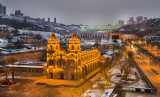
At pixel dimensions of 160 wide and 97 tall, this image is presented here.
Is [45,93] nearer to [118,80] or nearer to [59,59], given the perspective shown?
[59,59]

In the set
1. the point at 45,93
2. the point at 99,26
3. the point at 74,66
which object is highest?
the point at 99,26

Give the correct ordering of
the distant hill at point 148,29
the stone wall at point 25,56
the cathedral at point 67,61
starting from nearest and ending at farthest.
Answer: the cathedral at point 67,61, the stone wall at point 25,56, the distant hill at point 148,29

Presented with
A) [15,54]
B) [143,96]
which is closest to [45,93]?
[143,96]

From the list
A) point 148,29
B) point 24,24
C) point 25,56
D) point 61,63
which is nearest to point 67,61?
point 61,63

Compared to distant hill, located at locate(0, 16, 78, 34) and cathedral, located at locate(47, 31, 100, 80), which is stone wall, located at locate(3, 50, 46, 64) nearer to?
cathedral, located at locate(47, 31, 100, 80)

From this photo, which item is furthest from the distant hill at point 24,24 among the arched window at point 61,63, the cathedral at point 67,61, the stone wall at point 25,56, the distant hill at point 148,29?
the arched window at point 61,63

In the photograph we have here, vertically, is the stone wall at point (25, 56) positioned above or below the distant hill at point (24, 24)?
below

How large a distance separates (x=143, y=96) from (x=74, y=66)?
35.9ft

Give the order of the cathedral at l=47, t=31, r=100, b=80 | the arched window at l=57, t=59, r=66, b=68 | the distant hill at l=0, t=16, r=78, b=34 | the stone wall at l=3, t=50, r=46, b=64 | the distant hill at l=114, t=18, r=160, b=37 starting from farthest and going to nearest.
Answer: the distant hill at l=0, t=16, r=78, b=34, the distant hill at l=114, t=18, r=160, b=37, the stone wall at l=3, t=50, r=46, b=64, the arched window at l=57, t=59, r=66, b=68, the cathedral at l=47, t=31, r=100, b=80

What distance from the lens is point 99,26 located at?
150 metres

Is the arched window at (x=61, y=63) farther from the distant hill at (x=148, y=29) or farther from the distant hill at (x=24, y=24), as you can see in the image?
the distant hill at (x=24, y=24)

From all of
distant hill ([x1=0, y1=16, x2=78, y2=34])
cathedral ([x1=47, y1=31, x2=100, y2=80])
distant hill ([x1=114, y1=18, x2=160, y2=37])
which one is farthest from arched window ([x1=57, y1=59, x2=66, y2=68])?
distant hill ([x1=0, y1=16, x2=78, y2=34])

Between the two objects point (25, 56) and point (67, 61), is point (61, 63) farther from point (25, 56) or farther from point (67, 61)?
point (25, 56)

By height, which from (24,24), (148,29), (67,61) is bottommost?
(67,61)
